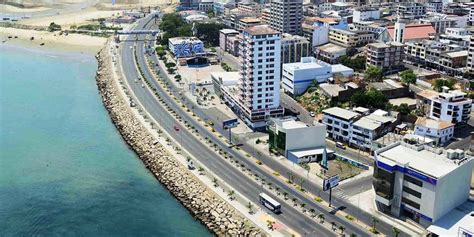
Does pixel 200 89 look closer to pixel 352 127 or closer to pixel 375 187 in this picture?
pixel 352 127

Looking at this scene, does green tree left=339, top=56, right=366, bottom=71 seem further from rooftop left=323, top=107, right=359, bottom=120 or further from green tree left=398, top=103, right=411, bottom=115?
rooftop left=323, top=107, right=359, bottom=120

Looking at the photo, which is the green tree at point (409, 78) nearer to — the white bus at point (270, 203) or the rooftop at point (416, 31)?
the rooftop at point (416, 31)

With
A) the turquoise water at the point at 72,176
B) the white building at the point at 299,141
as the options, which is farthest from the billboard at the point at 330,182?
the turquoise water at the point at 72,176

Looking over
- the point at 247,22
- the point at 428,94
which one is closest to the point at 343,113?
the point at 428,94

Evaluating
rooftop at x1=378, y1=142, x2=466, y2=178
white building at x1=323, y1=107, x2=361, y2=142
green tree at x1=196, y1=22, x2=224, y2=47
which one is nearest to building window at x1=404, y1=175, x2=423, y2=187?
rooftop at x1=378, y1=142, x2=466, y2=178

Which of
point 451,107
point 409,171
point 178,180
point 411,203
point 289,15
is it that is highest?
point 289,15

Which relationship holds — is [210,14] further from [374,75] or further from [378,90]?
[378,90]
